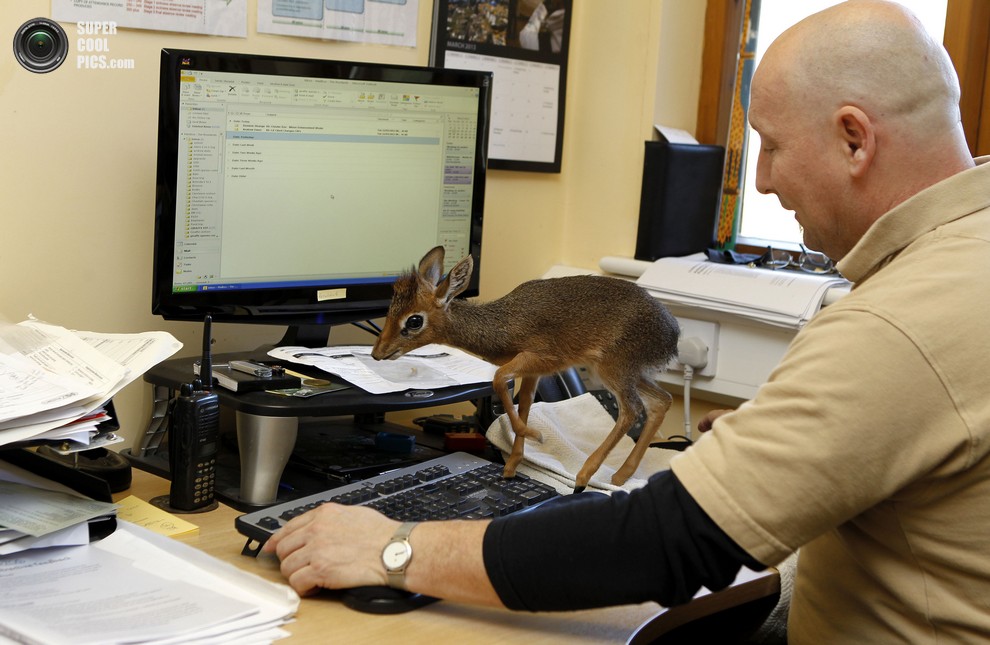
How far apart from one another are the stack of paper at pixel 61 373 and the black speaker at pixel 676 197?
1117mm

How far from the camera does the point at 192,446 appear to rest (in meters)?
1.27

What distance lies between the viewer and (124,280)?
5.26 feet

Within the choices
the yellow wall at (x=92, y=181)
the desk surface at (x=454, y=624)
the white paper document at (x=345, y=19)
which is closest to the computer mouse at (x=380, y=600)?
the desk surface at (x=454, y=624)

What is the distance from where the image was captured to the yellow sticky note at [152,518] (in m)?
Answer: 1.21

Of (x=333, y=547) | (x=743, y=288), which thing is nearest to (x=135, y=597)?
(x=333, y=547)

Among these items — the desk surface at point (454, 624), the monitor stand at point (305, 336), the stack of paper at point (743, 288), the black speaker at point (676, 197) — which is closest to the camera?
the desk surface at point (454, 624)

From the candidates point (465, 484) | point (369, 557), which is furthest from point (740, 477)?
point (465, 484)

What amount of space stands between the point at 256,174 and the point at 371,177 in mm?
198

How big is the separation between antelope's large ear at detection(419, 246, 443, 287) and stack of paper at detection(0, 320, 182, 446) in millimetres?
349

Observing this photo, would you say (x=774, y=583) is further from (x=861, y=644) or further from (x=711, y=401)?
(x=711, y=401)

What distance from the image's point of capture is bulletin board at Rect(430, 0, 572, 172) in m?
1.98

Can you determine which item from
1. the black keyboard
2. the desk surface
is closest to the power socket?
the black keyboard

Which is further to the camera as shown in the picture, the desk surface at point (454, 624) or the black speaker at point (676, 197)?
the black speaker at point (676, 197)

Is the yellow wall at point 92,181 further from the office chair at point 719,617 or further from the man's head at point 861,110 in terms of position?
the man's head at point 861,110
